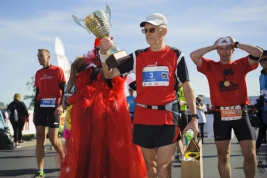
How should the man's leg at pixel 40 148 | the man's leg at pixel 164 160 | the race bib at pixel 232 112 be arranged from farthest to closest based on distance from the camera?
the man's leg at pixel 40 148 → the race bib at pixel 232 112 → the man's leg at pixel 164 160

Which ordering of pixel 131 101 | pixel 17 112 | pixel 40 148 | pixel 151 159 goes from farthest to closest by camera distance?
pixel 17 112 < pixel 131 101 < pixel 40 148 < pixel 151 159

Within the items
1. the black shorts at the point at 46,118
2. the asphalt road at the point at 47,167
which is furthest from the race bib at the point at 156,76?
the black shorts at the point at 46,118

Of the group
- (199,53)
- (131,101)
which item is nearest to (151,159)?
(199,53)

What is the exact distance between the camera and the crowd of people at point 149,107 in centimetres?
470

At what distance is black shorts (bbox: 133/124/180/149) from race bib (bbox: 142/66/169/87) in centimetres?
46

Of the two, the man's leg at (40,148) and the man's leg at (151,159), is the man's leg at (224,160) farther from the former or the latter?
the man's leg at (40,148)

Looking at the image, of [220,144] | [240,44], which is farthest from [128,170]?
[240,44]

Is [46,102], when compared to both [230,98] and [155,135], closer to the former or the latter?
[230,98]

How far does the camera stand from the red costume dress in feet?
19.3

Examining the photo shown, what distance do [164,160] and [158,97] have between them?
2.17 ft

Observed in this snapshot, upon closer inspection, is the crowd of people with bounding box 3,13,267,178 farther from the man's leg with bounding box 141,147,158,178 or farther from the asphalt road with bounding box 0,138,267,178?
the asphalt road with bounding box 0,138,267,178

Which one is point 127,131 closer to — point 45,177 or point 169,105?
point 169,105

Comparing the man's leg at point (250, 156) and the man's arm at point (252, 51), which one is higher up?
the man's arm at point (252, 51)

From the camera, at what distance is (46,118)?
7.89m
